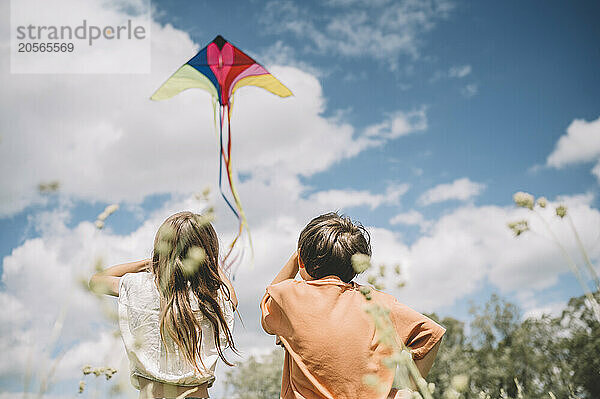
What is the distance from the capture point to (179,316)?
2043 millimetres

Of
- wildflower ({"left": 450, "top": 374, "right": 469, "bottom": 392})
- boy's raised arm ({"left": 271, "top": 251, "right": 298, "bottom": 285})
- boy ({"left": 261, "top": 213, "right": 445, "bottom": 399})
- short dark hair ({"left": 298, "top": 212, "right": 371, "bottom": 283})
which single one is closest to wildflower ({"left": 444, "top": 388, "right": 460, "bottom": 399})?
wildflower ({"left": 450, "top": 374, "right": 469, "bottom": 392})

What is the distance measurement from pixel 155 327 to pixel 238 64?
3.81 metres

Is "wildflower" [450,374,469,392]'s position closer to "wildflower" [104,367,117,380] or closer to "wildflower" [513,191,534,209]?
"wildflower" [513,191,534,209]

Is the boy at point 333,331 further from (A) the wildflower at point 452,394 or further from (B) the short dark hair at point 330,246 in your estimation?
(A) the wildflower at point 452,394

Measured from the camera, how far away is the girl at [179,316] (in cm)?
202

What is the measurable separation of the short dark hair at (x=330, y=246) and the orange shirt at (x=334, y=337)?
0.08 m

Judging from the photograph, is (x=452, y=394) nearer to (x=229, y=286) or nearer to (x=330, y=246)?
(x=330, y=246)

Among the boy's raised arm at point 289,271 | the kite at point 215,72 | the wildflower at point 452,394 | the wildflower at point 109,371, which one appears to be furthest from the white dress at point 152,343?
the kite at point 215,72

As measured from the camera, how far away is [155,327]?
2.11 meters

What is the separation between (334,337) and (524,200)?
97 cm

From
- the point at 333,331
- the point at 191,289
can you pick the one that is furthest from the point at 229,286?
the point at 333,331

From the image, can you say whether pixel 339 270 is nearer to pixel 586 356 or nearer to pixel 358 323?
pixel 358 323

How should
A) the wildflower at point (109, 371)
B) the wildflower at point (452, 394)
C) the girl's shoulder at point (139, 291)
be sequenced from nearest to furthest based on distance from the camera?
the wildflower at point (452, 394) → the wildflower at point (109, 371) → the girl's shoulder at point (139, 291)

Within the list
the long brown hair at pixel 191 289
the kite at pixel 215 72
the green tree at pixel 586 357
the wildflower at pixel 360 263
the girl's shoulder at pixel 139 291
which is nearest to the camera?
the wildflower at pixel 360 263
